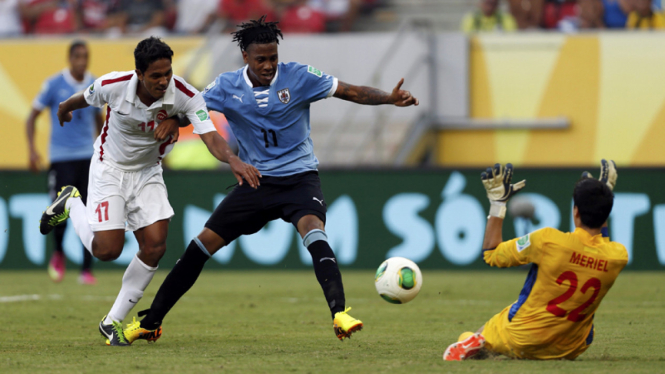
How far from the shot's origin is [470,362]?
5.26m

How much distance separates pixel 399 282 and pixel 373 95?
139 cm

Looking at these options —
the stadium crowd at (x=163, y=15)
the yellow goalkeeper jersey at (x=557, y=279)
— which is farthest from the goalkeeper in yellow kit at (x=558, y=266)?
the stadium crowd at (x=163, y=15)

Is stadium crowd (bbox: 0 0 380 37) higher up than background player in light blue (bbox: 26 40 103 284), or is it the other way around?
stadium crowd (bbox: 0 0 380 37)

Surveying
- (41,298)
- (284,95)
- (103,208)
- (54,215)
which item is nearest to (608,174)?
(284,95)

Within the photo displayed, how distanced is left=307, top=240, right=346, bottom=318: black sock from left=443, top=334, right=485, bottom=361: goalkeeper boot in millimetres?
814

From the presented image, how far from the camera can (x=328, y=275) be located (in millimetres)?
6035

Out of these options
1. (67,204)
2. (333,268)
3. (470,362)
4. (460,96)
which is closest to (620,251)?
(470,362)

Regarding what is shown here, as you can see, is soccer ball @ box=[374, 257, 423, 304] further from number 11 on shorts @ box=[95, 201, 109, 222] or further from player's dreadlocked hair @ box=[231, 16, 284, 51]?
number 11 on shorts @ box=[95, 201, 109, 222]

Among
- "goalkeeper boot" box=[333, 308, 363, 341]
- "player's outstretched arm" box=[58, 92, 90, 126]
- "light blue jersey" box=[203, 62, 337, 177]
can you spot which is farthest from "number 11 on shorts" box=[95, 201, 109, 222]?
"goalkeeper boot" box=[333, 308, 363, 341]

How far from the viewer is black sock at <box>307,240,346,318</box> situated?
231 inches

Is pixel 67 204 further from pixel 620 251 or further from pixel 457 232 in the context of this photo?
pixel 457 232

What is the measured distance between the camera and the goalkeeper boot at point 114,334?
6.48 metres

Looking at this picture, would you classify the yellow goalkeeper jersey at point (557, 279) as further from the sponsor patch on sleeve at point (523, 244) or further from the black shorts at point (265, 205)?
the black shorts at point (265, 205)

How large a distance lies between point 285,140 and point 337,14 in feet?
37.8
